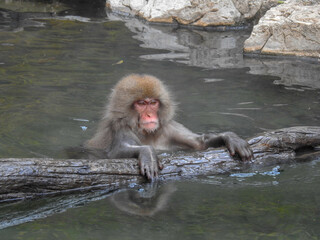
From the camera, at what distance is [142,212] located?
17.0 ft

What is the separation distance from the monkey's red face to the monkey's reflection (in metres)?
1.04

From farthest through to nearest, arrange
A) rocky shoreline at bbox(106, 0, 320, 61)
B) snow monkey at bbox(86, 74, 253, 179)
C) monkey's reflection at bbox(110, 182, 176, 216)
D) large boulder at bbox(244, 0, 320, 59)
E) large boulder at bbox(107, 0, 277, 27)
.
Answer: large boulder at bbox(107, 0, 277, 27) < rocky shoreline at bbox(106, 0, 320, 61) < large boulder at bbox(244, 0, 320, 59) < snow monkey at bbox(86, 74, 253, 179) < monkey's reflection at bbox(110, 182, 176, 216)

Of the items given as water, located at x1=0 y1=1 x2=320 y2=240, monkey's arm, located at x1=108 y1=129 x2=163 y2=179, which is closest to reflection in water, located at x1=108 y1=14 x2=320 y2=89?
water, located at x1=0 y1=1 x2=320 y2=240

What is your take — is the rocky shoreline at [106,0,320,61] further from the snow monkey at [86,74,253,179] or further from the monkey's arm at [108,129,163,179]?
the monkey's arm at [108,129,163,179]

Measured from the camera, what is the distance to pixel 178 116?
29.5ft

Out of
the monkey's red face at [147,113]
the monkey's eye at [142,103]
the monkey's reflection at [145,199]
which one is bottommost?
the monkey's reflection at [145,199]

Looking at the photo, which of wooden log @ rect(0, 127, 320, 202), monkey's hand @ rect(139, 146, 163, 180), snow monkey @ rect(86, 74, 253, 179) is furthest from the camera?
snow monkey @ rect(86, 74, 253, 179)

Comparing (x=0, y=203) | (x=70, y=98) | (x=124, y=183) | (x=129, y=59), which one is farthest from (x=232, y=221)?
(x=129, y=59)

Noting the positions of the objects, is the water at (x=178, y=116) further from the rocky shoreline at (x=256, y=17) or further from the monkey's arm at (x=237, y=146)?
the rocky shoreline at (x=256, y=17)

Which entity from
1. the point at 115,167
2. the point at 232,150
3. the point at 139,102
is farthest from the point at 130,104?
the point at 232,150

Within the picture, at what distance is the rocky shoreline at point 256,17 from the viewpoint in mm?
12898

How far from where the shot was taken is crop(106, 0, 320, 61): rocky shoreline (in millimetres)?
12898

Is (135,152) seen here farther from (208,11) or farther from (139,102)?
(208,11)

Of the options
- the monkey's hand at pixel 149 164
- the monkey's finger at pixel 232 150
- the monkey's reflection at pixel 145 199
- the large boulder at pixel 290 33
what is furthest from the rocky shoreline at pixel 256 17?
the monkey's reflection at pixel 145 199
